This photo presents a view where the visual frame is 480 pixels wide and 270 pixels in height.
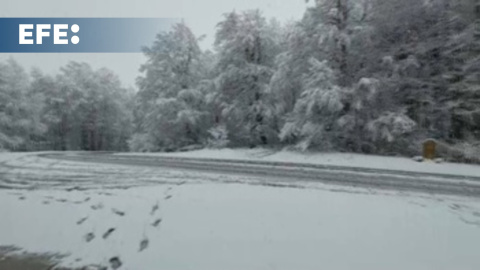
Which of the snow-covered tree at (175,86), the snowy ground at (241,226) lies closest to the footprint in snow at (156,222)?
the snowy ground at (241,226)

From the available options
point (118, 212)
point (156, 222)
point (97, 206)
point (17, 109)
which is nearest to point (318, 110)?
point (156, 222)

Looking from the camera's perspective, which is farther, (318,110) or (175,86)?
(175,86)

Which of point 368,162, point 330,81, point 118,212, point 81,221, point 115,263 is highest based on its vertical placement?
point 330,81

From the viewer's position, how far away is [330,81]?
535 inches

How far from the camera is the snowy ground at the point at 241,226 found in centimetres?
541

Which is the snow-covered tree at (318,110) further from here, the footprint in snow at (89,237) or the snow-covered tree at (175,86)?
the footprint in snow at (89,237)

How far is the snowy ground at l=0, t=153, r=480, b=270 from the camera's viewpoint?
5414 millimetres

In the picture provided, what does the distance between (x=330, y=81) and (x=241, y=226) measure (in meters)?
9.15

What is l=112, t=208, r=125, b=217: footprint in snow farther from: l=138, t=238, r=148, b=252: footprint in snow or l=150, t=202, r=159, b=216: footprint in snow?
l=138, t=238, r=148, b=252: footprint in snow

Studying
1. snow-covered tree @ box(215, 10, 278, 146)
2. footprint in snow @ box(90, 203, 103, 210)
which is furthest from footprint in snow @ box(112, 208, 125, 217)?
snow-covered tree @ box(215, 10, 278, 146)

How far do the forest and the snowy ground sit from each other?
674 centimetres

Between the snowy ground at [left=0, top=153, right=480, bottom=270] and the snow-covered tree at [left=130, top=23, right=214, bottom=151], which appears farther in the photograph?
the snow-covered tree at [left=130, top=23, right=214, bottom=151]

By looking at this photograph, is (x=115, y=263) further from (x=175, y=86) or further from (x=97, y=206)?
(x=175, y=86)

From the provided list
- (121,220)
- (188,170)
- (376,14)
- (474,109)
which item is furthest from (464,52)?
(121,220)
